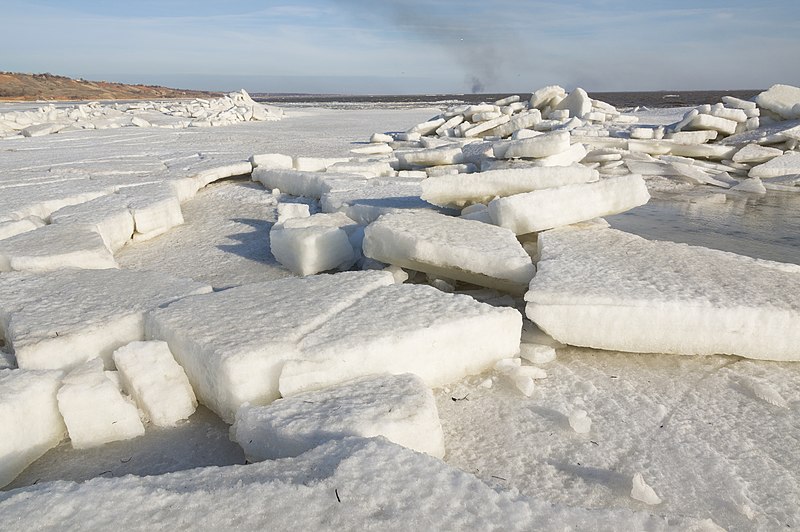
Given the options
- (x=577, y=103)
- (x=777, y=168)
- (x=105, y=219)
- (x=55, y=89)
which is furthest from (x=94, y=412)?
(x=55, y=89)

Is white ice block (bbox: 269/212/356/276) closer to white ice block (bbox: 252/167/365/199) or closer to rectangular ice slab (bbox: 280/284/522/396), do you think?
rectangular ice slab (bbox: 280/284/522/396)

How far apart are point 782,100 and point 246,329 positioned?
8489 millimetres

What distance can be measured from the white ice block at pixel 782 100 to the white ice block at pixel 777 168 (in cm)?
194

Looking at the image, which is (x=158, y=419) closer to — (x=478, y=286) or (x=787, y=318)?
(x=478, y=286)

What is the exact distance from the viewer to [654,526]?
0.85 m

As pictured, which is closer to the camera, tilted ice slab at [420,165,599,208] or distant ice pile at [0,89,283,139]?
tilted ice slab at [420,165,599,208]

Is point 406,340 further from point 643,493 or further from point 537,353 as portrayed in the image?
point 643,493

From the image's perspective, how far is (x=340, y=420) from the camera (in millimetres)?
1147

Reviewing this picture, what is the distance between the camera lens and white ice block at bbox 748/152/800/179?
5.57 meters

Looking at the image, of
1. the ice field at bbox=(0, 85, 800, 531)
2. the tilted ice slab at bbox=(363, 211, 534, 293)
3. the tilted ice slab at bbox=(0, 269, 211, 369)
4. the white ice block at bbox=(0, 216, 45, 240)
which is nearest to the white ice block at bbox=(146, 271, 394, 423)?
the ice field at bbox=(0, 85, 800, 531)

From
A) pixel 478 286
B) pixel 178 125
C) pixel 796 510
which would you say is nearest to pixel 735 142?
pixel 478 286

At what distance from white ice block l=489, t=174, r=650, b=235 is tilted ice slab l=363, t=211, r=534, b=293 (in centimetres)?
10

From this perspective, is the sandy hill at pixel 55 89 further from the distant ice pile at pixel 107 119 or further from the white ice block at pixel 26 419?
the white ice block at pixel 26 419

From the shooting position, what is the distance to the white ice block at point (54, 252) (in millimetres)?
2178
